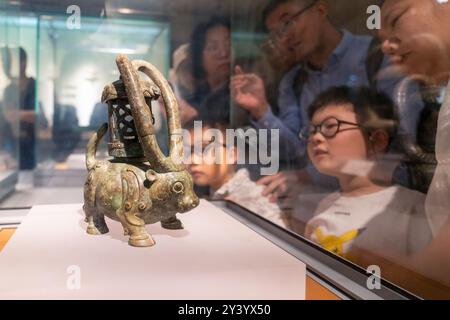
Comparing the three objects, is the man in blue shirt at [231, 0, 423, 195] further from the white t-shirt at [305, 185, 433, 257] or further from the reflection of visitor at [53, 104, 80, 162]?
the reflection of visitor at [53, 104, 80, 162]

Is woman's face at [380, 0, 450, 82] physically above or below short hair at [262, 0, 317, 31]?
below

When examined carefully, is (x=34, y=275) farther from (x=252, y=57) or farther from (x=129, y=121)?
(x=252, y=57)

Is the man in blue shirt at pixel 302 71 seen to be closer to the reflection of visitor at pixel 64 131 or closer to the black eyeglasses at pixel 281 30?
the black eyeglasses at pixel 281 30

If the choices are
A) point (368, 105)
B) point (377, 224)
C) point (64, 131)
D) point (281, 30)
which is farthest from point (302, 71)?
point (64, 131)

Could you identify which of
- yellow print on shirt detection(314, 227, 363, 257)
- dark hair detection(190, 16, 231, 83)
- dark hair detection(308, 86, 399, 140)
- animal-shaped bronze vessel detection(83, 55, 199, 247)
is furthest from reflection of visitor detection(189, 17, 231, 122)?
animal-shaped bronze vessel detection(83, 55, 199, 247)

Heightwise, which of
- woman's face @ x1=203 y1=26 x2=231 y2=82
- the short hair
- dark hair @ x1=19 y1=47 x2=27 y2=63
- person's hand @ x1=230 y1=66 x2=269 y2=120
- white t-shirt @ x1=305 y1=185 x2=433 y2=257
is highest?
the short hair

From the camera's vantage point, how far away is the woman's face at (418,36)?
1.22 meters

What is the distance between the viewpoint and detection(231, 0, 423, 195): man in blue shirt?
1604 millimetres

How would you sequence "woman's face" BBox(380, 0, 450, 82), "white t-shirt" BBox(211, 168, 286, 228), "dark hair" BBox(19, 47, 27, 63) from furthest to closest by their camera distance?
"white t-shirt" BBox(211, 168, 286, 228) → "dark hair" BBox(19, 47, 27, 63) → "woman's face" BBox(380, 0, 450, 82)

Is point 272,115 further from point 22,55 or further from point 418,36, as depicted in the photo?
point 22,55

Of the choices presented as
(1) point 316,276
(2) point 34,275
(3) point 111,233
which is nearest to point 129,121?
(3) point 111,233

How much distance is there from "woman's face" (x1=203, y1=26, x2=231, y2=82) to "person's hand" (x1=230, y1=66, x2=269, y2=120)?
7 cm

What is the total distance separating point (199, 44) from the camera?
2148mm
